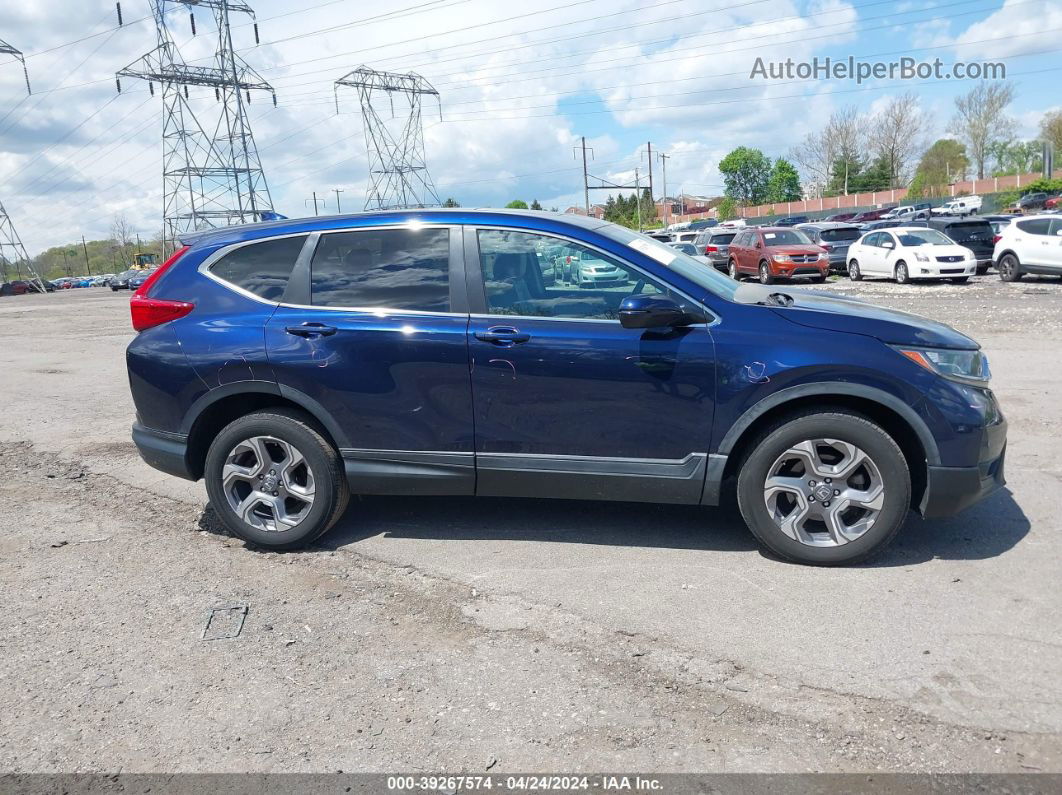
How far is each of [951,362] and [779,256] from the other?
66.9 ft

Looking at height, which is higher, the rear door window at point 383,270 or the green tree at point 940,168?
the green tree at point 940,168

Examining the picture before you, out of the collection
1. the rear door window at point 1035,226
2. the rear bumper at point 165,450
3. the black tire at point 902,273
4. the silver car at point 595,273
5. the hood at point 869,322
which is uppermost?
the rear door window at point 1035,226

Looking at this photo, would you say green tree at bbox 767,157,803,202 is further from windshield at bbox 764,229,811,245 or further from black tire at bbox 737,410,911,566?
black tire at bbox 737,410,911,566

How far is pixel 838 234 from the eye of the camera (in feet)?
88.7

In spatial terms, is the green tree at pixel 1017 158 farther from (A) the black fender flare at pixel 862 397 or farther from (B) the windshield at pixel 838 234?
(A) the black fender flare at pixel 862 397

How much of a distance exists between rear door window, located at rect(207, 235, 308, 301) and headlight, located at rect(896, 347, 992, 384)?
3.24 metres

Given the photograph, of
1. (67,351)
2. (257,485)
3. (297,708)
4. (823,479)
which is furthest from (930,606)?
(67,351)

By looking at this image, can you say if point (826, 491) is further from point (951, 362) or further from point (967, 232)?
point (967, 232)

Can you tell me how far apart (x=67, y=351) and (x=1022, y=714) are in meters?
16.3

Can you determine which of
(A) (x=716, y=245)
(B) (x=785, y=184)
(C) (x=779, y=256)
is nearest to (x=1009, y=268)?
(C) (x=779, y=256)

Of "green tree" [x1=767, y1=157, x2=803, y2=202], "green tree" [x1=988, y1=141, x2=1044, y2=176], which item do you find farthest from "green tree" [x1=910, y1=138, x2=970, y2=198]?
"green tree" [x1=767, y1=157, x2=803, y2=202]

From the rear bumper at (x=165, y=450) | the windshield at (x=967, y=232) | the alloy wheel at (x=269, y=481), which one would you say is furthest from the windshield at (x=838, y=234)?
the rear bumper at (x=165, y=450)

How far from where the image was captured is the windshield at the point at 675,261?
4285 millimetres

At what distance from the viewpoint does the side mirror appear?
156 inches
